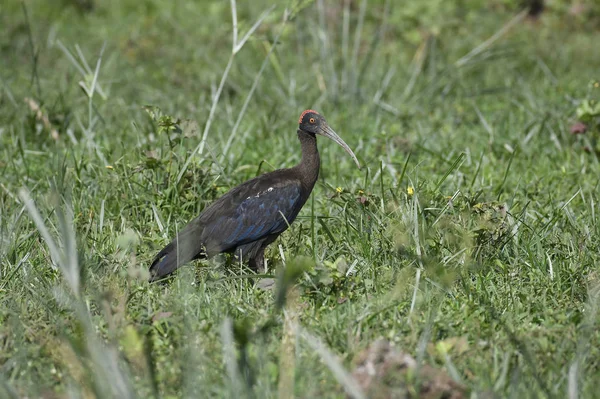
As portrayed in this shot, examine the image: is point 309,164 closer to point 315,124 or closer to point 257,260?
point 315,124

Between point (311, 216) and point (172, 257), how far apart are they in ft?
2.39

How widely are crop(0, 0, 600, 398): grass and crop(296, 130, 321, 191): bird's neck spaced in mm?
246

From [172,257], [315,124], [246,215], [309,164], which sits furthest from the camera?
[315,124]

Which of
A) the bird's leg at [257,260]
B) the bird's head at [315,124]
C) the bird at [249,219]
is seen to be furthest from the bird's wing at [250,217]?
the bird's head at [315,124]

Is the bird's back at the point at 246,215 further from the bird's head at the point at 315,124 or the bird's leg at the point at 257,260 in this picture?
the bird's head at the point at 315,124

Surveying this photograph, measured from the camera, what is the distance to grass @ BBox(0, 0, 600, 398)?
349 cm

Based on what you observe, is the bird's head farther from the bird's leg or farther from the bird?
the bird's leg

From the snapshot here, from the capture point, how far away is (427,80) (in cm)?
837

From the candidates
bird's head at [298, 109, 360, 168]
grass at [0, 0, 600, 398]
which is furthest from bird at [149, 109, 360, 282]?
bird's head at [298, 109, 360, 168]

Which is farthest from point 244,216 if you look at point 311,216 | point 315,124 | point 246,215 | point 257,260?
point 315,124

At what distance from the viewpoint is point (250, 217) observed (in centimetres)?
511

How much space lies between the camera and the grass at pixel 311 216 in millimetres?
3492

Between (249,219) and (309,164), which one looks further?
(309,164)

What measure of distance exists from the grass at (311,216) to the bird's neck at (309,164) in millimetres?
246
